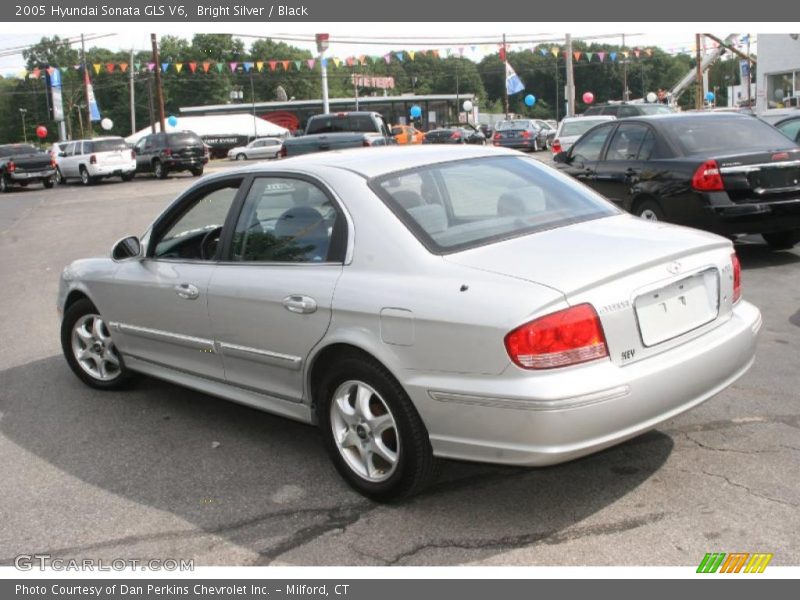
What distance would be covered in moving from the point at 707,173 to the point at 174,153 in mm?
25412

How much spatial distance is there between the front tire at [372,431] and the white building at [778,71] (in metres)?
27.3

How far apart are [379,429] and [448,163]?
4.81 ft

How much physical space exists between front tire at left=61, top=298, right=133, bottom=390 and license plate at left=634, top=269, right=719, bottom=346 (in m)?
3.56

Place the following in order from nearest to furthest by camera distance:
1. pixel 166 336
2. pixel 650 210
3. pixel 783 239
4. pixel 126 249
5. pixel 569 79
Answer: pixel 166 336 < pixel 126 249 < pixel 650 210 < pixel 783 239 < pixel 569 79

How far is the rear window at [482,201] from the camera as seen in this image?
152 inches

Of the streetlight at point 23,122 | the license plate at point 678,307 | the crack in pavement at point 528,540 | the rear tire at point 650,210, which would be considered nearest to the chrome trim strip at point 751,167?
the rear tire at point 650,210

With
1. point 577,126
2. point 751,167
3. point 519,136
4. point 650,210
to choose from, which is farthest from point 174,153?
point 751,167

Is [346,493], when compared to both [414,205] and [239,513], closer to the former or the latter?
[239,513]

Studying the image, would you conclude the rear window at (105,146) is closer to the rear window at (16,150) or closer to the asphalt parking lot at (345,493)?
the rear window at (16,150)

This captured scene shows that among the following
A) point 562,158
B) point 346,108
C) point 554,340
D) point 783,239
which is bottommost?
point 783,239

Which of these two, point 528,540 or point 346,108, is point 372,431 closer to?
point 528,540

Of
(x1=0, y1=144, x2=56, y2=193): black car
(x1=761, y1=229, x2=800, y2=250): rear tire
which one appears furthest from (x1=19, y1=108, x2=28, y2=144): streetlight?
(x1=761, y1=229, x2=800, y2=250): rear tire

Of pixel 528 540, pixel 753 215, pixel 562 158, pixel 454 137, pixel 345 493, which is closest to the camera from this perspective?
pixel 528 540

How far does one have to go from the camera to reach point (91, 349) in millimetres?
5844
